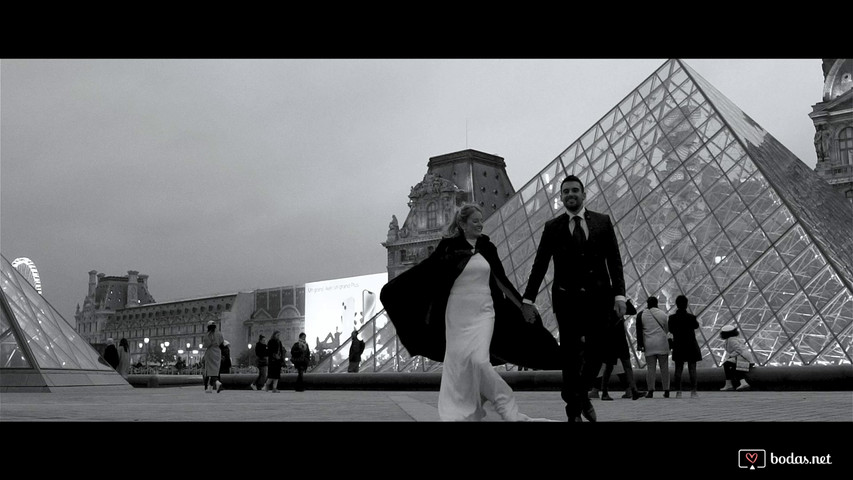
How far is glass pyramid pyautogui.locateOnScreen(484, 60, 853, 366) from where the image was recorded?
13.8 meters

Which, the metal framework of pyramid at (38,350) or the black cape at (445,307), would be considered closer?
the black cape at (445,307)

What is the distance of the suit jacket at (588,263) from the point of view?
17.3 ft

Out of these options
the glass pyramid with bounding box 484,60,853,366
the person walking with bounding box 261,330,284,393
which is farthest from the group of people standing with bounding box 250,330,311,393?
the glass pyramid with bounding box 484,60,853,366

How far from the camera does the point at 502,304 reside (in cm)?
556

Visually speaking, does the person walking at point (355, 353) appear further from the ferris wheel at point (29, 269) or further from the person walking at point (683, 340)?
the ferris wheel at point (29, 269)

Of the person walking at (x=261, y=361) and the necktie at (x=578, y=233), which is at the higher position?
the necktie at (x=578, y=233)

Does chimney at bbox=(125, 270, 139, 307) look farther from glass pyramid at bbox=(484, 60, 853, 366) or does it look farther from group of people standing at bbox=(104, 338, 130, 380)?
glass pyramid at bbox=(484, 60, 853, 366)

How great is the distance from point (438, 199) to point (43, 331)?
5320cm

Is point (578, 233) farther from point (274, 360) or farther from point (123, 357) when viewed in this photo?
point (123, 357)

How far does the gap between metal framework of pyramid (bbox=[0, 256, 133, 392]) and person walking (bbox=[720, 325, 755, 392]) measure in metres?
9.11
